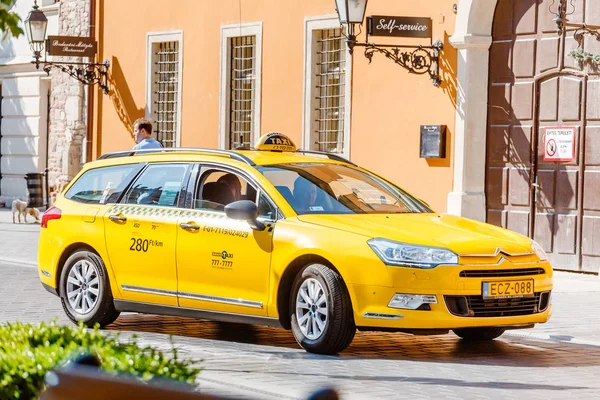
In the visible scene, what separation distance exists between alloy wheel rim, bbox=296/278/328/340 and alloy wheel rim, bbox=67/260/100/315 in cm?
216

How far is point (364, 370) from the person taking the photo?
8.80m

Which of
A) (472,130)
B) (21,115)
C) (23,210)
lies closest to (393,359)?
(472,130)

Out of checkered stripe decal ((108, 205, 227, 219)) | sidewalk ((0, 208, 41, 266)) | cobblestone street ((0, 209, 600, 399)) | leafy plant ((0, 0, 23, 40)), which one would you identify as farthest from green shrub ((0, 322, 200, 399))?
sidewalk ((0, 208, 41, 266))

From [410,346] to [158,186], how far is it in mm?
2470

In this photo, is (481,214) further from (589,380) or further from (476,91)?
(589,380)

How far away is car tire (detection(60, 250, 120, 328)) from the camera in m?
10.9

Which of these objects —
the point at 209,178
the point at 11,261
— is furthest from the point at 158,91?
the point at 209,178

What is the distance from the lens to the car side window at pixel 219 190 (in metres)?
10.5

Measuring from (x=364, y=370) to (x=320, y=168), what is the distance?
245 cm

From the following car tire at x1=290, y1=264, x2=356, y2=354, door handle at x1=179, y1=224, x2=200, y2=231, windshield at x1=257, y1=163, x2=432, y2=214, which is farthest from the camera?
door handle at x1=179, y1=224, x2=200, y2=231

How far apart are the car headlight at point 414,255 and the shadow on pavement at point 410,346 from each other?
74cm

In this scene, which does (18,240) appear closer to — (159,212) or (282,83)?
(282,83)

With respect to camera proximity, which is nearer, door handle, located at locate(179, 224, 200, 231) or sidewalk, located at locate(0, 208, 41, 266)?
door handle, located at locate(179, 224, 200, 231)

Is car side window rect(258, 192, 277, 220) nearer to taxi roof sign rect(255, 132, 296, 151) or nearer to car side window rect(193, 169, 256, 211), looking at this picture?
car side window rect(193, 169, 256, 211)
